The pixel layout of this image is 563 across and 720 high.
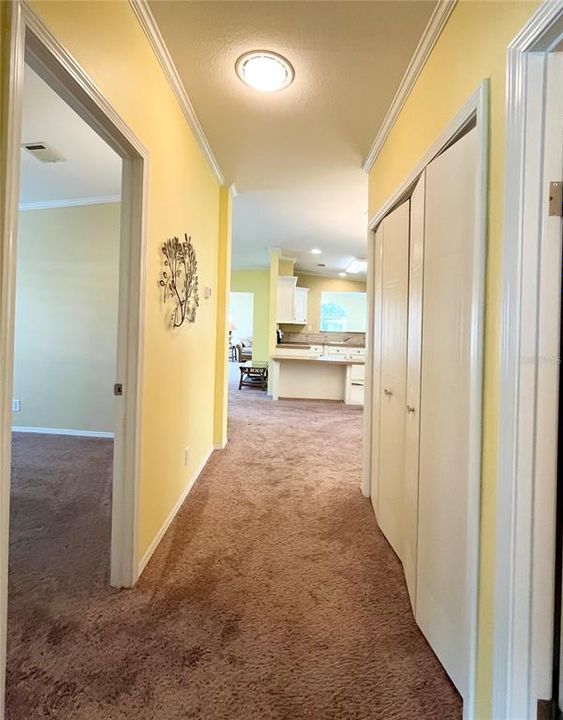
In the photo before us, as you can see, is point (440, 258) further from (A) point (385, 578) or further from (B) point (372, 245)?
(A) point (385, 578)

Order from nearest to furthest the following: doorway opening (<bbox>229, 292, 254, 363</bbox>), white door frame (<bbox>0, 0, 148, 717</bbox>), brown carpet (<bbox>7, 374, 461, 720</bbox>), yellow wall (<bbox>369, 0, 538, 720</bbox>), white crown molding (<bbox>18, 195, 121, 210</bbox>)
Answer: white door frame (<bbox>0, 0, 148, 717</bbox>), yellow wall (<bbox>369, 0, 538, 720</bbox>), brown carpet (<bbox>7, 374, 461, 720</bbox>), white crown molding (<bbox>18, 195, 121, 210</bbox>), doorway opening (<bbox>229, 292, 254, 363</bbox>)

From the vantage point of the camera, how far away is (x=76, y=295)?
3.94 metres

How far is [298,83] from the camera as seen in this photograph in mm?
1952

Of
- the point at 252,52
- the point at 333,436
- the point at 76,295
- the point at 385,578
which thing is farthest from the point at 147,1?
the point at 333,436

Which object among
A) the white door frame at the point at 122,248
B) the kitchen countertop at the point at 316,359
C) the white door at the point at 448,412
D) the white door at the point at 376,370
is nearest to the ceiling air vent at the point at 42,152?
the white door frame at the point at 122,248

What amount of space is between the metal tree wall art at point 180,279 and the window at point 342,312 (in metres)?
5.62

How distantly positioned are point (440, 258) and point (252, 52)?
1.39 m

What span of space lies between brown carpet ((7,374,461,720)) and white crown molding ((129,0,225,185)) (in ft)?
8.16

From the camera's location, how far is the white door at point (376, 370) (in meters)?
2.35

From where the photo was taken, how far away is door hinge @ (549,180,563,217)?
2.96ft

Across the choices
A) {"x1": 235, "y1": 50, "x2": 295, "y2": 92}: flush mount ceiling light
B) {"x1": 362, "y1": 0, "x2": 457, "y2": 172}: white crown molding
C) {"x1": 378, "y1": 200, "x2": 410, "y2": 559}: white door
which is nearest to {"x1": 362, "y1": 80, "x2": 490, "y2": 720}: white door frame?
{"x1": 362, "y1": 0, "x2": 457, "y2": 172}: white crown molding

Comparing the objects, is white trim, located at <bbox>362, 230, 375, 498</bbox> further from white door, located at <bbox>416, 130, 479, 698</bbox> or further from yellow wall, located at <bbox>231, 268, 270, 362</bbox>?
yellow wall, located at <bbox>231, 268, 270, 362</bbox>

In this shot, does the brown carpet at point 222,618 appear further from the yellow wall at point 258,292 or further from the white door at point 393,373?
the yellow wall at point 258,292

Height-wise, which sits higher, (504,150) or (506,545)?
(504,150)
